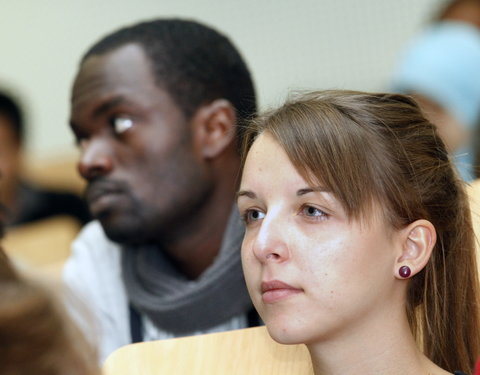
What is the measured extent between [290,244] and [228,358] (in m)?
0.27

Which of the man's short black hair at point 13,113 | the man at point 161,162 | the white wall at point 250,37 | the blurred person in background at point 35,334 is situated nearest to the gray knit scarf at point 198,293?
the man at point 161,162

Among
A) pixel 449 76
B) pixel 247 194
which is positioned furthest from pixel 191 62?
pixel 449 76

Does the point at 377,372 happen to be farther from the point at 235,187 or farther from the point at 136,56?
the point at 136,56

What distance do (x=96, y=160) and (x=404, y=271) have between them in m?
0.72

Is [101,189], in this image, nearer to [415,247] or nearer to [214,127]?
[214,127]

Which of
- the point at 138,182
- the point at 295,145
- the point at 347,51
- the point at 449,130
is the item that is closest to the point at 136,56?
the point at 138,182

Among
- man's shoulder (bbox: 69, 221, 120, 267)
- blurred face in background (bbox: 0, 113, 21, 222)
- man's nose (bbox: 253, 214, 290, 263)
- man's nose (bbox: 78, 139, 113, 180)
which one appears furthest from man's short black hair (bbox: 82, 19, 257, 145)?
blurred face in background (bbox: 0, 113, 21, 222)

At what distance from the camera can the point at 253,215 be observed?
127 centimetres

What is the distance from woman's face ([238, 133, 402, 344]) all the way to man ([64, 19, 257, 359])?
50 centimetres

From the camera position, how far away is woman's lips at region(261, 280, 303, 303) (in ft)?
3.88

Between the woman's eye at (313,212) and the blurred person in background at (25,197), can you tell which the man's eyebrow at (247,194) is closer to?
the woman's eye at (313,212)

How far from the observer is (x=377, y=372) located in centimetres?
122

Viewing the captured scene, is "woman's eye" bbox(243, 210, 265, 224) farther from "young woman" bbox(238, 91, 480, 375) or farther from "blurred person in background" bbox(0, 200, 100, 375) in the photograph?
"blurred person in background" bbox(0, 200, 100, 375)

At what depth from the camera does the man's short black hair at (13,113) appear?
3.25 m
